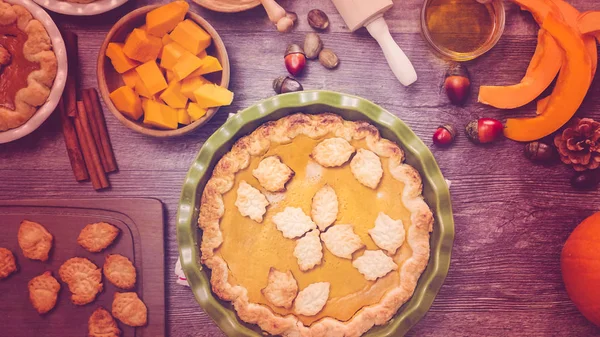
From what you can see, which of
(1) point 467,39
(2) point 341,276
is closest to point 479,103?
(1) point 467,39

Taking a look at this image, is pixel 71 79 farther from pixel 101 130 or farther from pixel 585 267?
pixel 585 267

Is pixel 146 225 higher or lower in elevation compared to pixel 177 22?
lower

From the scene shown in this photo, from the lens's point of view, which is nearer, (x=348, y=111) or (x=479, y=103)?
(x=348, y=111)

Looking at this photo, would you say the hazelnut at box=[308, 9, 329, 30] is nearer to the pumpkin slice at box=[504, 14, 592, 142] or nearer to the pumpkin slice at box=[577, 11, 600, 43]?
the pumpkin slice at box=[504, 14, 592, 142]

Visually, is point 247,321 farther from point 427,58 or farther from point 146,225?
point 427,58

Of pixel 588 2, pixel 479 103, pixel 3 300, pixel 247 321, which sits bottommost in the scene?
pixel 3 300

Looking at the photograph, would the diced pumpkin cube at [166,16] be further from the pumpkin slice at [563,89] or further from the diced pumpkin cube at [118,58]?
the pumpkin slice at [563,89]

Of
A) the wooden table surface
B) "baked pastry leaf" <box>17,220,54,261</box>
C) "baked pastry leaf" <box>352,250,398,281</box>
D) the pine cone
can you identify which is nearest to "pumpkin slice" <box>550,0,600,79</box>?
the wooden table surface
